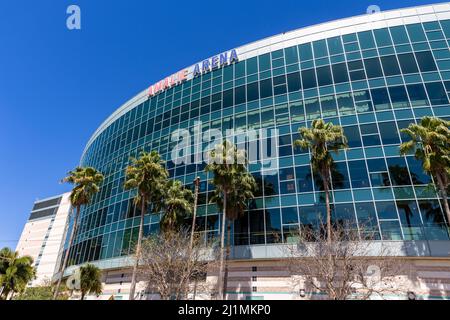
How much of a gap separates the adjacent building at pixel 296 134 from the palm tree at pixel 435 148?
4.02 metres

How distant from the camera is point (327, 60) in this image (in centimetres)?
3347

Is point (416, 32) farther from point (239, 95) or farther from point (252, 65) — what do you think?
point (239, 95)

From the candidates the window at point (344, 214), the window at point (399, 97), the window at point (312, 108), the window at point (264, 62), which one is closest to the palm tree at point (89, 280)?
the window at point (344, 214)

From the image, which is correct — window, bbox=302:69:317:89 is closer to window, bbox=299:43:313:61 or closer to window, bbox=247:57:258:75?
window, bbox=299:43:313:61

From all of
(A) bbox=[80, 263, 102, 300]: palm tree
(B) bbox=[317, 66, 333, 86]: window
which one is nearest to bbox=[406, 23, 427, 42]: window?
(B) bbox=[317, 66, 333, 86]: window

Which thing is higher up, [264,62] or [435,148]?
[264,62]

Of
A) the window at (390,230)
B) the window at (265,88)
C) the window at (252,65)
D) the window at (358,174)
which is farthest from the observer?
the window at (252,65)

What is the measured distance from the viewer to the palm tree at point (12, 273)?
1446 inches

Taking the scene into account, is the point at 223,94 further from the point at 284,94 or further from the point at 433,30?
the point at 433,30

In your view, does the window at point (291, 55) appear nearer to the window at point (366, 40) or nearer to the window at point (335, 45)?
the window at point (335, 45)

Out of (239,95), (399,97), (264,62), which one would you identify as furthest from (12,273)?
(399,97)

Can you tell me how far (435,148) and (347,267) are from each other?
1164 centimetres

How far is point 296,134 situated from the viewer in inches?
1221

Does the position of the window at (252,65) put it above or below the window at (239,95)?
above
